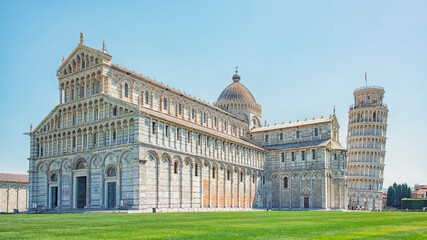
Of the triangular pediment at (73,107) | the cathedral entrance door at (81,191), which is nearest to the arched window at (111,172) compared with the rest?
the cathedral entrance door at (81,191)

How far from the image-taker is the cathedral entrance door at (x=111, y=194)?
46391 mm

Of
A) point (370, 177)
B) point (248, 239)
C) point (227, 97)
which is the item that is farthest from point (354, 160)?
point (248, 239)

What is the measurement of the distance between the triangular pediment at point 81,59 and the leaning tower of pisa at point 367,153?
67.2 meters

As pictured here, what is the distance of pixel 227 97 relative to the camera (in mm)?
81000

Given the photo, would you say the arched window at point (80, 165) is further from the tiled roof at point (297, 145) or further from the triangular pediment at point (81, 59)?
the tiled roof at point (297, 145)

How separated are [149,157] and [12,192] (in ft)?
106

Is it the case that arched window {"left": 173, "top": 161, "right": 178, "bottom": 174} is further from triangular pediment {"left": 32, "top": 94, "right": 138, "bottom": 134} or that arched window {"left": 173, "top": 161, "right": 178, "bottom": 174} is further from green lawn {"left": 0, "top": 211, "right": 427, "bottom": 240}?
green lawn {"left": 0, "top": 211, "right": 427, "bottom": 240}

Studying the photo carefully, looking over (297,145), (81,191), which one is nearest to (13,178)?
(81,191)

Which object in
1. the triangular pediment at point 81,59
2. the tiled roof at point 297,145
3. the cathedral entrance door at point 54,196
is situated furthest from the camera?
the tiled roof at point 297,145

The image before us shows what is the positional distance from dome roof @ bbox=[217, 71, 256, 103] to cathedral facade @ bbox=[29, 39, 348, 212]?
11.3m

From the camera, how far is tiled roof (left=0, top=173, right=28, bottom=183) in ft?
217

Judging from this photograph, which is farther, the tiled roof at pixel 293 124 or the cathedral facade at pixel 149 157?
the tiled roof at pixel 293 124

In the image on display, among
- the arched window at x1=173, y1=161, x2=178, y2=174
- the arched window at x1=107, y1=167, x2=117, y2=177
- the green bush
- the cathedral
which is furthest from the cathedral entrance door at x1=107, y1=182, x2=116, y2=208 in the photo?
the green bush

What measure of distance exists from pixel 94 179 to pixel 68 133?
7.39 metres
